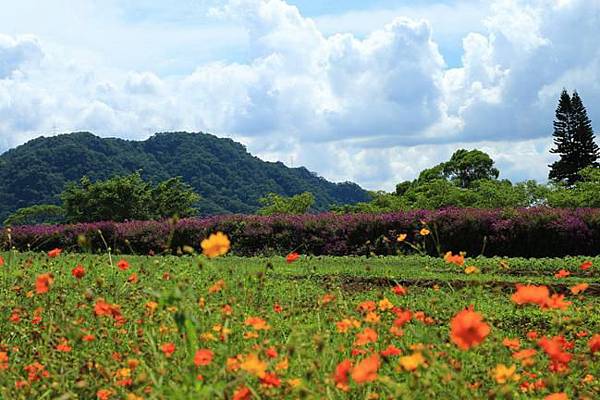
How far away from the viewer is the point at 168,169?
6072 cm

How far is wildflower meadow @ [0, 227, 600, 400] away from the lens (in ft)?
8.82

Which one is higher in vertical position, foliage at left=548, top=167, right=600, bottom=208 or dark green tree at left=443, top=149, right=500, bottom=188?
dark green tree at left=443, top=149, right=500, bottom=188

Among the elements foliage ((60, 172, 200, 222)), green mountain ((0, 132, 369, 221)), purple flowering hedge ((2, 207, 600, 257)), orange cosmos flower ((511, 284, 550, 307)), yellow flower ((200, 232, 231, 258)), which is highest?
green mountain ((0, 132, 369, 221))

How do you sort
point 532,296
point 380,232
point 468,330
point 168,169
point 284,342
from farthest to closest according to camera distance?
1. point 168,169
2. point 380,232
3. point 284,342
4. point 532,296
5. point 468,330

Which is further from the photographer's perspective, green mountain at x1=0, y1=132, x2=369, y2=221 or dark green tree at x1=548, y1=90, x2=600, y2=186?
green mountain at x1=0, y1=132, x2=369, y2=221

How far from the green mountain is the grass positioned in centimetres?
4427

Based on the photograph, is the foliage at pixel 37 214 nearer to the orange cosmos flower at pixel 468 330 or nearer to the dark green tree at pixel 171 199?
the dark green tree at pixel 171 199

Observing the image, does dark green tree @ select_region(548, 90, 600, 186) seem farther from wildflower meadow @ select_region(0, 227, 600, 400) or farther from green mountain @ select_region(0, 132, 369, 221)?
wildflower meadow @ select_region(0, 227, 600, 400)

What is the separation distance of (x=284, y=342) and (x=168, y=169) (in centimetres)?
5697

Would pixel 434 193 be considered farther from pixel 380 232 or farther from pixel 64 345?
pixel 64 345

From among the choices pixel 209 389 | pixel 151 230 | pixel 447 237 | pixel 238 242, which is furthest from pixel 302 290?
pixel 151 230

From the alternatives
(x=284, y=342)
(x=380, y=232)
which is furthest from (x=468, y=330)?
(x=380, y=232)

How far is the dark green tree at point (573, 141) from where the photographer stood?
38.2 m

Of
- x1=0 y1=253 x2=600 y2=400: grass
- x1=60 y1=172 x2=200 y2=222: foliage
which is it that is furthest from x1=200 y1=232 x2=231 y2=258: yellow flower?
x1=60 y1=172 x2=200 y2=222: foliage
